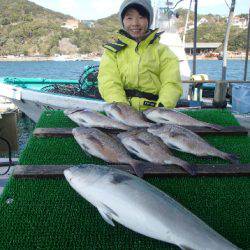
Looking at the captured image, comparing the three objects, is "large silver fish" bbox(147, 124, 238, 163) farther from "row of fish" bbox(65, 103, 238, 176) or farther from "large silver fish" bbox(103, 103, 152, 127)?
"large silver fish" bbox(103, 103, 152, 127)

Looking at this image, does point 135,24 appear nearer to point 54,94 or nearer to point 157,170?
point 157,170

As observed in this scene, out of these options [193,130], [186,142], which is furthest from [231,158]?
[193,130]

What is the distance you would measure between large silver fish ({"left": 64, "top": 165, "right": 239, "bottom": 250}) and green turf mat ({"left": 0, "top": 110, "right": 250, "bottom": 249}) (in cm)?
10

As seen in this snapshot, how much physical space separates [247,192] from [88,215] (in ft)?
3.72

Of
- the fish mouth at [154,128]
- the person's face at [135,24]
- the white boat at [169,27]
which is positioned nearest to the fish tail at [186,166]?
the fish mouth at [154,128]

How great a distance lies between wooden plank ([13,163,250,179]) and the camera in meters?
2.55

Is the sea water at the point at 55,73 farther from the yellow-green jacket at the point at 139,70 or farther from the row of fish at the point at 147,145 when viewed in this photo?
the row of fish at the point at 147,145

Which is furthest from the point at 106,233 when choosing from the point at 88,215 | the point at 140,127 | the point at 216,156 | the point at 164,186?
the point at 140,127

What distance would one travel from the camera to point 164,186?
2467 millimetres

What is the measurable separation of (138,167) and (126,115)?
111cm

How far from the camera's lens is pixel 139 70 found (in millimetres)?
4480

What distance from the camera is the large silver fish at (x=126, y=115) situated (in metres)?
3.57

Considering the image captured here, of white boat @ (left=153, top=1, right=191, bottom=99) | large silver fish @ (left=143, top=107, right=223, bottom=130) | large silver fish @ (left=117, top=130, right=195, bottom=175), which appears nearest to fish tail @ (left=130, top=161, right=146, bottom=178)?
large silver fish @ (left=117, top=130, right=195, bottom=175)

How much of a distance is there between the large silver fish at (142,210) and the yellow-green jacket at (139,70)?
2.38 m
